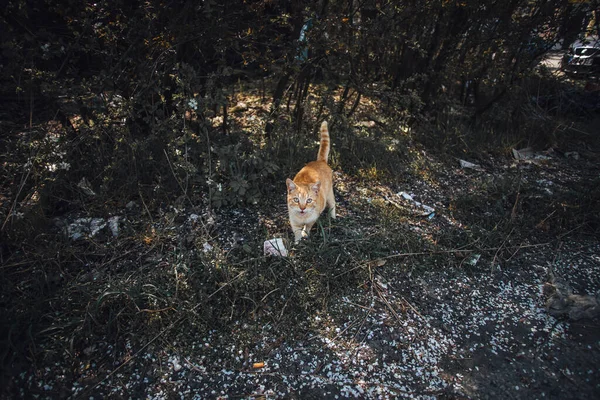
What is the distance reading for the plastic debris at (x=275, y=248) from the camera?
2.48 metres

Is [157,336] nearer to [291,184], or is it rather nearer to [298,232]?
[298,232]

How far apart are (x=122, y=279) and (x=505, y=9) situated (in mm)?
5056

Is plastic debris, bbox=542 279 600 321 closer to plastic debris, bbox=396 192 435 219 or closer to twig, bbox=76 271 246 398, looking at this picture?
plastic debris, bbox=396 192 435 219

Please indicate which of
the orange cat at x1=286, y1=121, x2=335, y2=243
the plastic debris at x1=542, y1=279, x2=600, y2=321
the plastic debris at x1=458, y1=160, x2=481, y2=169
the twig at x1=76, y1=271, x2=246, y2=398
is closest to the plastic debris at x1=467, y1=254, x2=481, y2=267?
the plastic debris at x1=542, y1=279, x2=600, y2=321

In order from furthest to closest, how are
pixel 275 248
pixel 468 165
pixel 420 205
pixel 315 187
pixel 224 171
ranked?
pixel 468 165, pixel 420 205, pixel 224 171, pixel 315 187, pixel 275 248

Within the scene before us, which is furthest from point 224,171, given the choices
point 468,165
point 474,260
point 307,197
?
point 468,165

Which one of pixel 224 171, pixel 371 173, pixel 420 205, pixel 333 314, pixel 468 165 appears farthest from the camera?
pixel 468 165

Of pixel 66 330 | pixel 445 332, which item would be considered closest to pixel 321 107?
pixel 445 332

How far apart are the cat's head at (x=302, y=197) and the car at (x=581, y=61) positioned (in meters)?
4.46

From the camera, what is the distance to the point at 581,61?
4.74m

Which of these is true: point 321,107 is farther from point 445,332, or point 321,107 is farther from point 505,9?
point 445,332

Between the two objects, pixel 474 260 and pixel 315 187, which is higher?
pixel 315 187

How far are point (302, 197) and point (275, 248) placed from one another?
42cm

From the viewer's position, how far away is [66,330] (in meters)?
1.95
